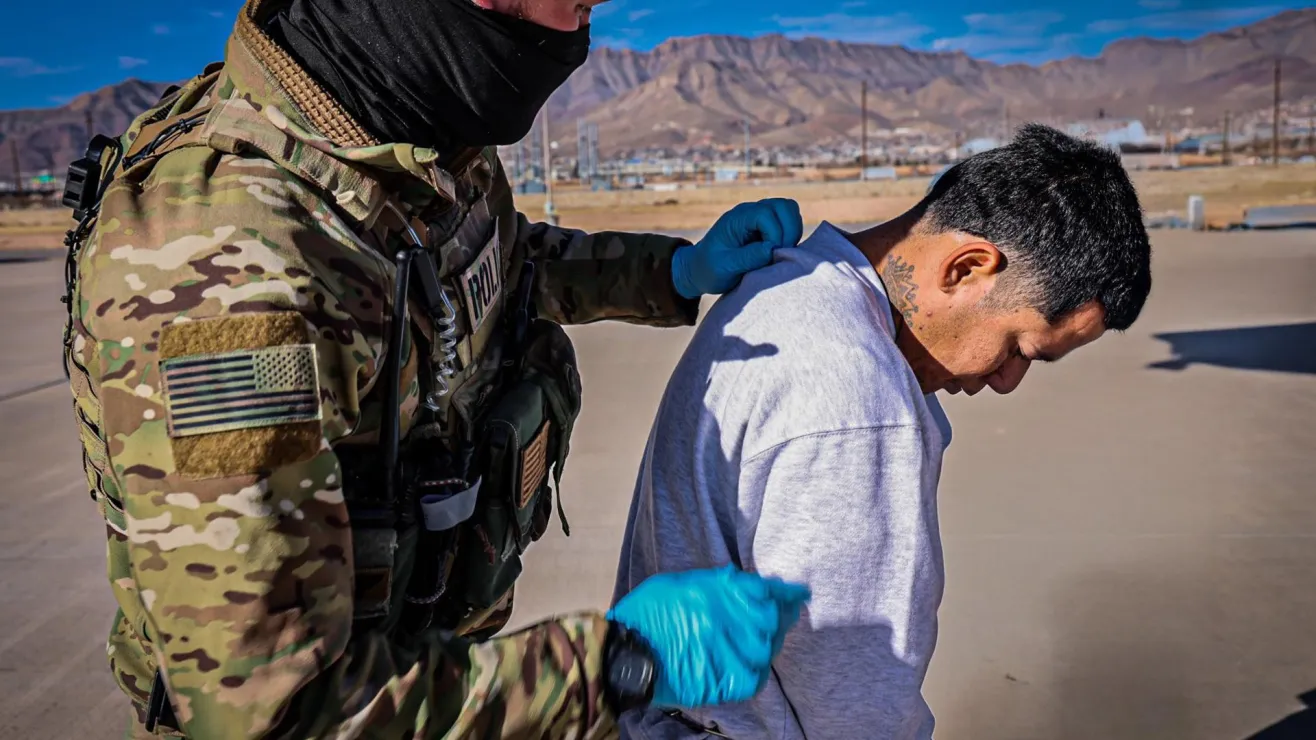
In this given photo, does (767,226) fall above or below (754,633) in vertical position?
above

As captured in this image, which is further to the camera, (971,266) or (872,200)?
(872,200)

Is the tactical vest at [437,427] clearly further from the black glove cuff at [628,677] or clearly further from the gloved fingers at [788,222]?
the gloved fingers at [788,222]

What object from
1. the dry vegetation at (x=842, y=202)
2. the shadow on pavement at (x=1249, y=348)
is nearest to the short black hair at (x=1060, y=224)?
the shadow on pavement at (x=1249, y=348)

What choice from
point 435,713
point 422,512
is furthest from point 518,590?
point 435,713

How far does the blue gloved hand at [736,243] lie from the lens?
198 cm

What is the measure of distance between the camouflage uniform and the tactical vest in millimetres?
21

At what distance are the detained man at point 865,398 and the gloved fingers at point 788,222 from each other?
32 centimetres

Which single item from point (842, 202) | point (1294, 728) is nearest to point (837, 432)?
point (1294, 728)

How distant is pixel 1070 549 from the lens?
153 inches

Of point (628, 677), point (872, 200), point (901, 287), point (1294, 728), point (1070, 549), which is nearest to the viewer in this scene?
point (628, 677)

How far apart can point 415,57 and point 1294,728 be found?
9.37 feet

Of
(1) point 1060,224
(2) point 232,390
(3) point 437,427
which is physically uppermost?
(1) point 1060,224

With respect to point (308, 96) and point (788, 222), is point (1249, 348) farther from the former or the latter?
point (308, 96)

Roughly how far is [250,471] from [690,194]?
46.6 metres
